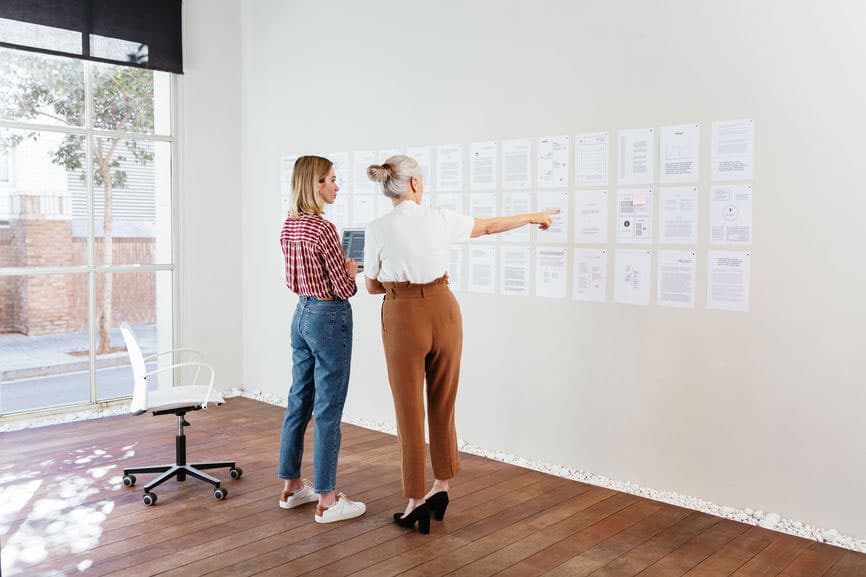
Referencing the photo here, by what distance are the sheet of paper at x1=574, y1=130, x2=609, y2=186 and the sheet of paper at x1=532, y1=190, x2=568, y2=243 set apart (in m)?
0.15

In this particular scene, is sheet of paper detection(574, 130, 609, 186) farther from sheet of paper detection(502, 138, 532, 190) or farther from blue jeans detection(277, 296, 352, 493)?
blue jeans detection(277, 296, 352, 493)

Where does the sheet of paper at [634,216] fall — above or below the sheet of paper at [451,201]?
below

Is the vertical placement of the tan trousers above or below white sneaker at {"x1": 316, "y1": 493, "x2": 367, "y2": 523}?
above

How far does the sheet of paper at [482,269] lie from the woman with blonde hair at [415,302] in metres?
1.24

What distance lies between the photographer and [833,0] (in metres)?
3.46

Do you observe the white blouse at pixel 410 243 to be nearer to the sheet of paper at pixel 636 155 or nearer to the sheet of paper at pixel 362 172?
the sheet of paper at pixel 636 155

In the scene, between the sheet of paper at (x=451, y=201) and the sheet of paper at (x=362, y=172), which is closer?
the sheet of paper at (x=451, y=201)

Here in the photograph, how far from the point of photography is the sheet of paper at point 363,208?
18.1 ft

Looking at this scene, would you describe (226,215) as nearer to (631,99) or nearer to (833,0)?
(631,99)

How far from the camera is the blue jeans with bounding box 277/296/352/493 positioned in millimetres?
3531

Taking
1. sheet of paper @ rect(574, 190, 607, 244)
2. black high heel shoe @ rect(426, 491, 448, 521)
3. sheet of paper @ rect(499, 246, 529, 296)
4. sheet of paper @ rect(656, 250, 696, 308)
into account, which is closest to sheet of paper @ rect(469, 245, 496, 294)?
sheet of paper @ rect(499, 246, 529, 296)

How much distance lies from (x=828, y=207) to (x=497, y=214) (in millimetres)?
1858

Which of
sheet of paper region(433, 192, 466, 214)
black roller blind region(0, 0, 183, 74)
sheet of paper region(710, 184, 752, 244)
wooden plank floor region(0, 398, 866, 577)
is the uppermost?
black roller blind region(0, 0, 183, 74)

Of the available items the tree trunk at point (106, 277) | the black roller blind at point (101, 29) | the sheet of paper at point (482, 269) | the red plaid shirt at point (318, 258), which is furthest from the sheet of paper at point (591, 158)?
the tree trunk at point (106, 277)
